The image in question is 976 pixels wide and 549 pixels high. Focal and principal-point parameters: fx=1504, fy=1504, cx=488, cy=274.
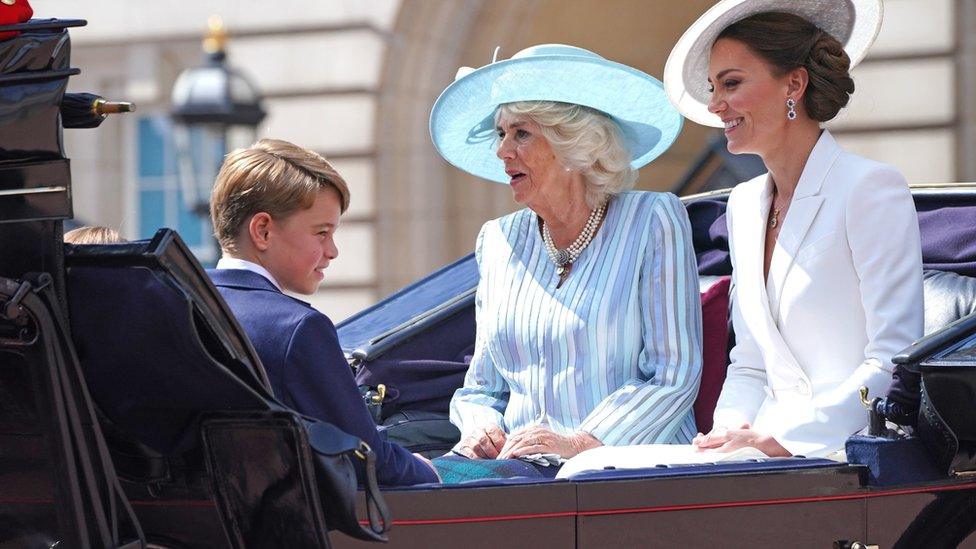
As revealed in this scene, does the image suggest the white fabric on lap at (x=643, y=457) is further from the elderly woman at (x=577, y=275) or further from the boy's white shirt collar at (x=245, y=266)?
the boy's white shirt collar at (x=245, y=266)

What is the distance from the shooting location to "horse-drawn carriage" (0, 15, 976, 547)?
1.96 metres

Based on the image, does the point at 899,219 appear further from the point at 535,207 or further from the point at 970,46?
the point at 970,46

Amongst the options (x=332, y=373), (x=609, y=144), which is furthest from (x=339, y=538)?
(x=609, y=144)

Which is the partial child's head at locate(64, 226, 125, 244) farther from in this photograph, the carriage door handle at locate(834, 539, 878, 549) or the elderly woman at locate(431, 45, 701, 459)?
the carriage door handle at locate(834, 539, 878, 549)

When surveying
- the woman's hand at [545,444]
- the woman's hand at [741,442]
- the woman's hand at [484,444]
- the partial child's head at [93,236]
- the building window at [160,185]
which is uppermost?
the partial child's head at [93,236]

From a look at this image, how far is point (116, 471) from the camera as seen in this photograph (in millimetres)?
2170

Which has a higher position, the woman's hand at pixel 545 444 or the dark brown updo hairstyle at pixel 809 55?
the dark brown updo hairstyle at pixel 809 55

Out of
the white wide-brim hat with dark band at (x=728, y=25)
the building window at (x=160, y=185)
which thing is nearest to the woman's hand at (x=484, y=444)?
the white wide-brim hat with dark band at (x=728, y=25)

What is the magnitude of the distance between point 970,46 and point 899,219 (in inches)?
205

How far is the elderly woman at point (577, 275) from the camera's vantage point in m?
2.96

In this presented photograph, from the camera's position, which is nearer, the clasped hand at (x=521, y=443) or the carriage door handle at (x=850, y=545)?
the carriage door handle at (x=850, y=545)

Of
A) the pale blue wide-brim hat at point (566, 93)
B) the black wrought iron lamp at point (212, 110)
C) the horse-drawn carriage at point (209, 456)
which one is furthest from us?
the black wrought iron lamp at point (212, 110)

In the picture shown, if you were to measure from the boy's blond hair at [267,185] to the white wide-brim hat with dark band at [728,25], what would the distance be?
3.01 feet

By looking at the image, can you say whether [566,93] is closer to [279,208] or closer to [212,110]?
[279,208]
